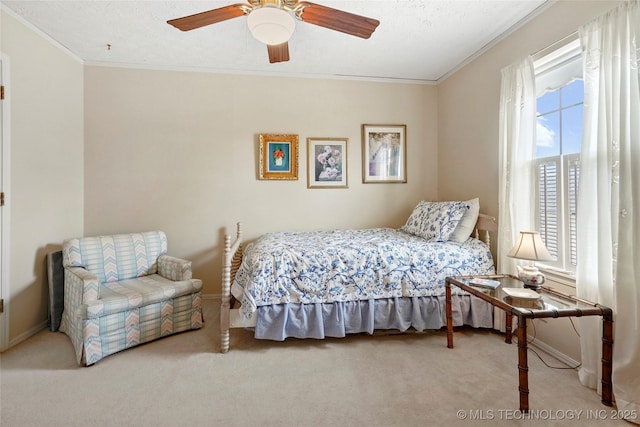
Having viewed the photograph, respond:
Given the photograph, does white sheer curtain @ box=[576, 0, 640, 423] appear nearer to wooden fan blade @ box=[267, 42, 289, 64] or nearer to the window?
the window

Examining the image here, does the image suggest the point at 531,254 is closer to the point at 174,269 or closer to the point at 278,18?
the point at 278,18

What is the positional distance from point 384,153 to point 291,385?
276 cm

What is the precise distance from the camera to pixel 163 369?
1.95m

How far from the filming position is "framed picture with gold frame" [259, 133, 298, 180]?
341 cm

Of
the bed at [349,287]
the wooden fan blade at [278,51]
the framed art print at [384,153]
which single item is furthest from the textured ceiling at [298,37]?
the bed at [349,287]

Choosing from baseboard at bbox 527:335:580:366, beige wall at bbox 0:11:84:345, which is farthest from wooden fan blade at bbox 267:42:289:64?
baseboard at bbox 527:335:580:366

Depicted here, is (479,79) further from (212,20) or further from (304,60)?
(212,20)

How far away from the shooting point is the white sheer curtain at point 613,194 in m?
1.55

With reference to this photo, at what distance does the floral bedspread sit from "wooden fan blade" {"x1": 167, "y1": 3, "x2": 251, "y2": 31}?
157 cm

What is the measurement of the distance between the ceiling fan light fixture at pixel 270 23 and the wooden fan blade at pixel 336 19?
0.62 ft

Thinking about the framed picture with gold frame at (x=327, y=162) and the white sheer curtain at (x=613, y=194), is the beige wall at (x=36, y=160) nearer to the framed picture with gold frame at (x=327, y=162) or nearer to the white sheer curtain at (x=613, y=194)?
the framed picture with gold frame at (x=327, y=162)

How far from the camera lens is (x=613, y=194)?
1633 millimetres

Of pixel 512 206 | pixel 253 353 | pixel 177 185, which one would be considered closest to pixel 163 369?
pixel 253 353

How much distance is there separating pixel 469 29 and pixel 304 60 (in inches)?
61.9
